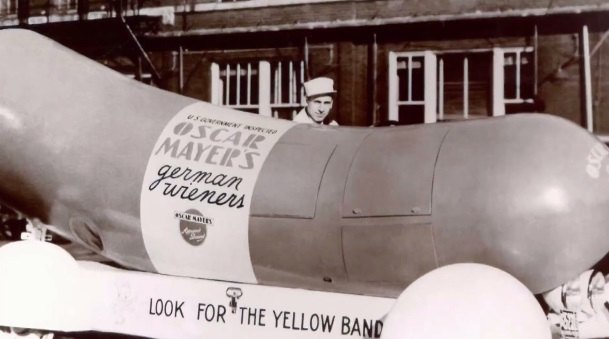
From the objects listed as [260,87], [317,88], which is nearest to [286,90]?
[260,87]

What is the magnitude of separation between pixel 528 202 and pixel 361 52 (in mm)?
2952

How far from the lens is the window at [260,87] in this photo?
458cm

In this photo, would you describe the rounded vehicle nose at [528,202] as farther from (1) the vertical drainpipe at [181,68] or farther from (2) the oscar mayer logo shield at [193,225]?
(1) the vertical drainpipe at [181,68]

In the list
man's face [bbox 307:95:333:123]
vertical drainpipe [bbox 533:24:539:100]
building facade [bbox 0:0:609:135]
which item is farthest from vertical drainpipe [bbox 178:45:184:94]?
vertical drainpipe [bbox 533:24:539:100]

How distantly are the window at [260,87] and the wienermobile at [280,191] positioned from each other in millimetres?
1421

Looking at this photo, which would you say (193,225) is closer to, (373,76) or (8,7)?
(373,76)

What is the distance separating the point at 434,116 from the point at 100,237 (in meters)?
2.30

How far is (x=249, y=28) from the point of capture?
496 cm

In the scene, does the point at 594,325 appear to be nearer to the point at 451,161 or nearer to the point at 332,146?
the point at 451,161

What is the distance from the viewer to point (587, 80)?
4043 millimetres

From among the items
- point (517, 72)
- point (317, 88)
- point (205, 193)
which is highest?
point (517, 72)

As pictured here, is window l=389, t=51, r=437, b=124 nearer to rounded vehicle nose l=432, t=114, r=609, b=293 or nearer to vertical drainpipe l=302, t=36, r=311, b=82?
vertical drainpipe l=302, t=36, r=311, b=82

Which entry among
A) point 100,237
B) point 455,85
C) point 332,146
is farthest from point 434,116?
point 100,237

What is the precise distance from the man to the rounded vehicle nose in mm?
1419
